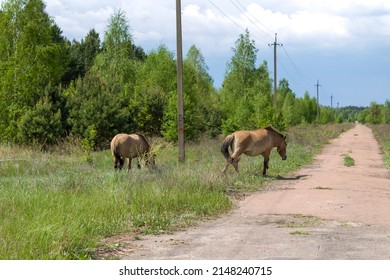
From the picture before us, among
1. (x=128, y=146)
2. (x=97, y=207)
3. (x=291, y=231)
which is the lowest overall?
(x=291, y=231)

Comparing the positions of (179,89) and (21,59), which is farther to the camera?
(21,59)

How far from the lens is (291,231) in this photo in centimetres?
932

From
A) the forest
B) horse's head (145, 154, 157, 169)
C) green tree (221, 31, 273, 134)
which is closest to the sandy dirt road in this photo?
horse's head (145, 154, 157, 169)

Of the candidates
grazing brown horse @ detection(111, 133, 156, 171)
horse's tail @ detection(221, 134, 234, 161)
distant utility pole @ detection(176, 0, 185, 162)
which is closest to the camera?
horse's tail @ detection(221, 134, 234, 161)

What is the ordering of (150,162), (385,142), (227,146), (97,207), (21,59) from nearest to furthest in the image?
(97,207) → (150,162) → (227,146) → (21,59) → (385,142)

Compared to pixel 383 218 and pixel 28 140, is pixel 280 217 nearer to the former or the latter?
pixel 383 218

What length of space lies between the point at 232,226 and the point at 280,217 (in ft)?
4.94

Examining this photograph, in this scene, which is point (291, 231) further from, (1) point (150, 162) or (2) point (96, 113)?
(2) point (96, 113)

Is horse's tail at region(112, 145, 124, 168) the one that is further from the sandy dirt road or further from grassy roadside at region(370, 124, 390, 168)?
grassy roadside at region(370, 124, 390, 168)

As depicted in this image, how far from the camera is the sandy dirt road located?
24.9ft

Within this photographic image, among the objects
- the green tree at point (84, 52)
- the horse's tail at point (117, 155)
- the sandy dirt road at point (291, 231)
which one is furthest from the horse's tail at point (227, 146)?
the green tree at point (84, 52)

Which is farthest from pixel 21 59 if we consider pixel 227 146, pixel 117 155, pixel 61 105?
pixel 227 146

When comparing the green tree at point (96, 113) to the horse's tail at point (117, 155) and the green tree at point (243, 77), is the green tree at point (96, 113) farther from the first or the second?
the green tree at point (243, 77)

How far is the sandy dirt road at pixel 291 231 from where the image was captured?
7590mm
